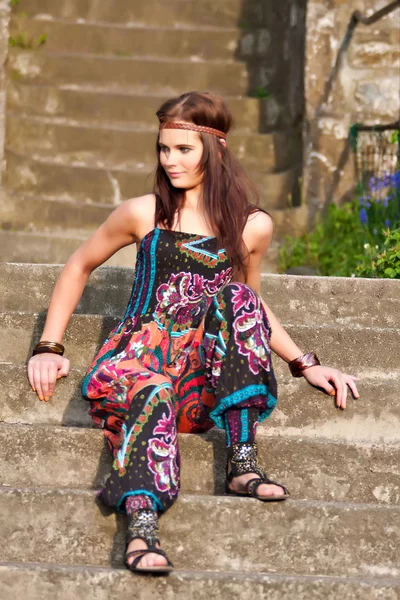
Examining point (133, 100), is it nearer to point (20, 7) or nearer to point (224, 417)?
point (20, 7)

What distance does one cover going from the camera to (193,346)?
3109 mm

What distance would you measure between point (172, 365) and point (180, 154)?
2.07ft

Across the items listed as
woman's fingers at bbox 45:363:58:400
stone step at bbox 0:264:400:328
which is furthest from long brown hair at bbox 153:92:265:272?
stone step at bbox 0:264:400:328

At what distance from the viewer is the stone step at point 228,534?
2.80 meters

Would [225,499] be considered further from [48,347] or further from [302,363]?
[48,347]

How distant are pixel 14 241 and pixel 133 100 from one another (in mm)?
1352

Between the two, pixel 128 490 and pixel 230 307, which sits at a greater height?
pixel 230 307

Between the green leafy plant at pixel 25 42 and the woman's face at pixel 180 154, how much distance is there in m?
4.08

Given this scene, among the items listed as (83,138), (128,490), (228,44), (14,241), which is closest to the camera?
(128,490)

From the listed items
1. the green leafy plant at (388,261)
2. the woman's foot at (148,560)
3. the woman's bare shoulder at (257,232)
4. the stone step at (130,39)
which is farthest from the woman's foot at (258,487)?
the stone step at (130,39)

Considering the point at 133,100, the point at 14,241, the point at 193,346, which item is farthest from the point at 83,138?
the point at 193,346

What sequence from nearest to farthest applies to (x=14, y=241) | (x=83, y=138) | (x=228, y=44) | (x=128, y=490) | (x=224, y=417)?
(x=128, y=490)
(x=224, y=417)
(x=14, y=241)
(x=83, y=138)
(x=228, y=44)

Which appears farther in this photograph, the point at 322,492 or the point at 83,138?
the point at 83,138

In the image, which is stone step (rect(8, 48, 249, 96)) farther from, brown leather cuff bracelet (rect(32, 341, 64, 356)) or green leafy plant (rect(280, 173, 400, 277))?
brown leather cuff bracelet (rect(32, 341, 64, 356))
